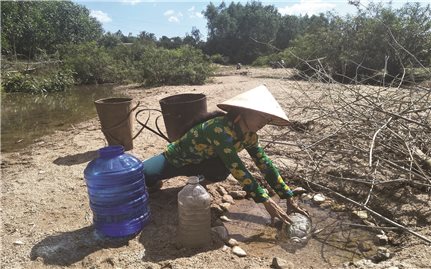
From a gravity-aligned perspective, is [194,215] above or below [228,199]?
above

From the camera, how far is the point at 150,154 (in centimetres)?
464

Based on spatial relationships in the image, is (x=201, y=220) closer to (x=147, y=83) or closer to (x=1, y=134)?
(x=1, y=134)

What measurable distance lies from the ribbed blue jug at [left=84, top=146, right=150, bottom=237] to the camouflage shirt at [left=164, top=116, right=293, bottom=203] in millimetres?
462

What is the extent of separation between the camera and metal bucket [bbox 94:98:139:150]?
182 inches

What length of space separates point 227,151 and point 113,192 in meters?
0.86

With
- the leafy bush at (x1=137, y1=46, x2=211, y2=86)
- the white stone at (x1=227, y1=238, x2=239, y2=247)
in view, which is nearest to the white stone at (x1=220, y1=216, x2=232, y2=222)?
the white stone at (x1=227, y1=238, x2=239, y2=247)

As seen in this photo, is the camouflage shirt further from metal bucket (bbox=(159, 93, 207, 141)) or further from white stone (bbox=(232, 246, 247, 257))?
metal bucket (bbox=(159, 93, 207, 141))

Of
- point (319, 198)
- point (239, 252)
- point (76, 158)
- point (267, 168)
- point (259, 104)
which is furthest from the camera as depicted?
point (76, 158)

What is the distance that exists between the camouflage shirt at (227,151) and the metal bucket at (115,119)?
1754 mm

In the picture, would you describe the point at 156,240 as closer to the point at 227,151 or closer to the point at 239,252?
the point at 239,252

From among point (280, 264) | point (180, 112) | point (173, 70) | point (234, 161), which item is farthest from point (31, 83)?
point (280, 264)

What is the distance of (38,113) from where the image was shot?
8.57m

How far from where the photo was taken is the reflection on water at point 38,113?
6.35 metres

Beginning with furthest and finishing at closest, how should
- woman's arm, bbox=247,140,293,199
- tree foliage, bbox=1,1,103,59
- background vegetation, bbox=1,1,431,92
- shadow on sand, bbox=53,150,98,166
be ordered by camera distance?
tree foliage, bbox=1,1,103,59, background vegetation, bbox=1,1,431,92, shadow on sand, bbox=53,150,98,166, woman's arm, bbox=247,140,293,199
